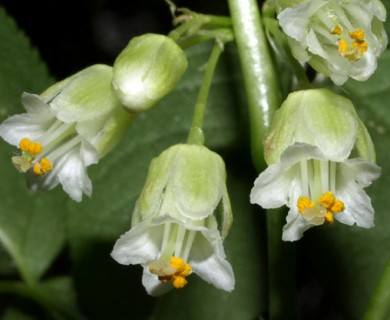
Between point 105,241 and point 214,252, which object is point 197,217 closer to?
point 214,252

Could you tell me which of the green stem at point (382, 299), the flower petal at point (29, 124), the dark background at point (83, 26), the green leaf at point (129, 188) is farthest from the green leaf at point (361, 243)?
the dark background at point (83, 26)

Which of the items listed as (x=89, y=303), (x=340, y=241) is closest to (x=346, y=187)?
(x=340, y=241)

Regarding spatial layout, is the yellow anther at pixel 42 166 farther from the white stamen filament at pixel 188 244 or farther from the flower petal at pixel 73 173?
the white stamen filament at pixel 188 244

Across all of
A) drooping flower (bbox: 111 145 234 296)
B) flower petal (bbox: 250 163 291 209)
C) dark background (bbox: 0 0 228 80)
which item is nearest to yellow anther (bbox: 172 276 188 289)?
drooping flower (bbox: 111 145 234 296)

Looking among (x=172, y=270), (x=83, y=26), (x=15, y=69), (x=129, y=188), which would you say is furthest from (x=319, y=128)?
(x=83, y=26)

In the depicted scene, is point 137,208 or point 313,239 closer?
point 137,208

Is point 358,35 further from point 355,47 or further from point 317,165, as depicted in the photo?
point 317,165
